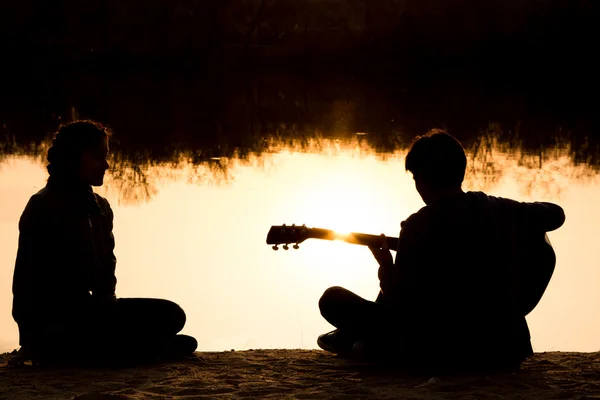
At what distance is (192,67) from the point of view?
39.2m

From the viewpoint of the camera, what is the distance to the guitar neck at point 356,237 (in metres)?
4.78

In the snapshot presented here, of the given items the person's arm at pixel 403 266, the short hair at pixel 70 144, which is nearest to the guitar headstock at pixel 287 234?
the person's arm at pixel 403 266

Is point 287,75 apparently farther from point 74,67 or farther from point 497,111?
point 497,111

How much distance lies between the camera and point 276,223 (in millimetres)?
10641

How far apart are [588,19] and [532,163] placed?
25116mm

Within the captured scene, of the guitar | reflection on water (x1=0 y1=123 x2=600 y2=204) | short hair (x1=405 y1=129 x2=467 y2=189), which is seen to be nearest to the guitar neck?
the guitar

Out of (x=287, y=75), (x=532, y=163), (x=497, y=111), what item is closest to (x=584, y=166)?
(x=532, y=163)

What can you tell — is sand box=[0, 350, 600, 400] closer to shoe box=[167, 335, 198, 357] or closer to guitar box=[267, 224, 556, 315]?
shoe box=[167, 335, 198, 357]

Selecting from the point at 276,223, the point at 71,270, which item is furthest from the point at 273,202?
the point at 71,270

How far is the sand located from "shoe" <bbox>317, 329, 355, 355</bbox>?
0.06m

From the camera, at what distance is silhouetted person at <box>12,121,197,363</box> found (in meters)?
4.91

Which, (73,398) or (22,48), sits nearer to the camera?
(73,398)

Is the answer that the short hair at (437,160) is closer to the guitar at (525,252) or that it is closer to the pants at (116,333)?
the guitar at (525,252)

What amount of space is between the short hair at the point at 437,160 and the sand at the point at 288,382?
88 cm
